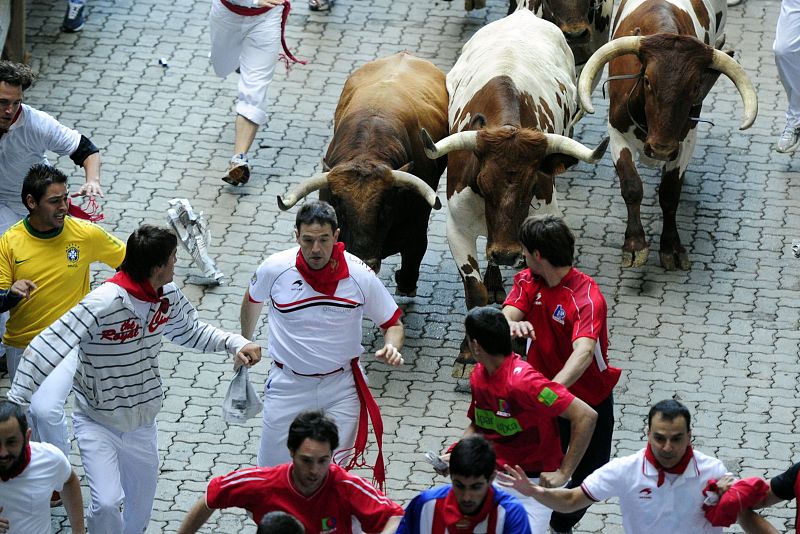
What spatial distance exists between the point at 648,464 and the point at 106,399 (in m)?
2.76

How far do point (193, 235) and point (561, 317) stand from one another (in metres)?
4.28

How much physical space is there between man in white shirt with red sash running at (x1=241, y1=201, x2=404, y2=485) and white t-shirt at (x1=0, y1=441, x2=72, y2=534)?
4.42ft

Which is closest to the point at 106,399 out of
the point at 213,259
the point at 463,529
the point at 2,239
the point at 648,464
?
the point at 2,239

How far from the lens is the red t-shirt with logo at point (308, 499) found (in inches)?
246

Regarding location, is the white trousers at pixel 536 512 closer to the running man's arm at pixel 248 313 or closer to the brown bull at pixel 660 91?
the running man's arm at pixel 248 313

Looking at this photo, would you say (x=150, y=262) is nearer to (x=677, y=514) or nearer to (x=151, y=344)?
(x=151, y=344)

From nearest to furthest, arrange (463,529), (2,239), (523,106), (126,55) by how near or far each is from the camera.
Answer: (463,529)
(2,239)
(523,106)
(126,55)

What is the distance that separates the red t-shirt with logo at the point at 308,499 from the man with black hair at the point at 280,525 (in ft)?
1.90

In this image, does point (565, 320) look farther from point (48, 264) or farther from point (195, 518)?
point (48, 264)

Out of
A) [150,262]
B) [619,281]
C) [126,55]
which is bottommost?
[126,55]

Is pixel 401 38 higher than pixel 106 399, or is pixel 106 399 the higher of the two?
pixel 106 399

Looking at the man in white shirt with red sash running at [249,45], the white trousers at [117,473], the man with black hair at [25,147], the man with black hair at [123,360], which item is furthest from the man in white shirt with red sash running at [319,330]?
the man in white shirt with red sash running at [249,45]

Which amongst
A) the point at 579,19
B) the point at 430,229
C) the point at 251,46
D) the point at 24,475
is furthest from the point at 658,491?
the point at 251,46

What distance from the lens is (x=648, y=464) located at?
6.50m
